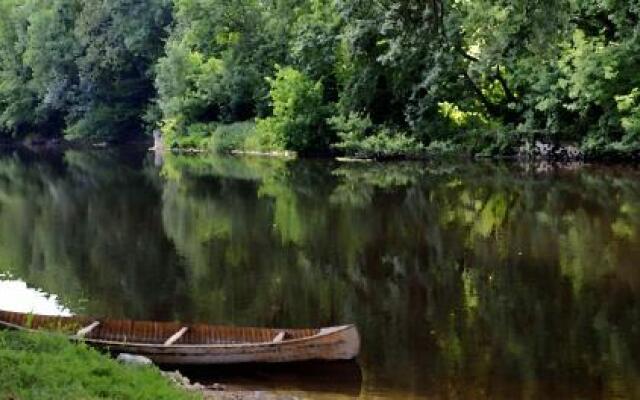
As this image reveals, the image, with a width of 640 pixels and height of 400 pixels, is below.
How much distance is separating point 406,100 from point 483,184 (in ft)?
54.1

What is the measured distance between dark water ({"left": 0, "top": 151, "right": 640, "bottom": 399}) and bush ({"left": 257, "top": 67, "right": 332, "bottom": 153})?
13668 mm

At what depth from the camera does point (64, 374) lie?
9078mm

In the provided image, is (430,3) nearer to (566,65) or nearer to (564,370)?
(564,370)

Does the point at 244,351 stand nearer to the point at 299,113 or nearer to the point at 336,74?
the point at 299,113

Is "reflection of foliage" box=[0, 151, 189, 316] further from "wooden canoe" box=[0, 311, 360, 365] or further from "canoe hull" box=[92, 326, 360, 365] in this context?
"canoe hull" box=[92, 326, 360, 365]

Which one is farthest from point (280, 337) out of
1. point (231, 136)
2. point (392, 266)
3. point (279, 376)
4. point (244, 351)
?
point (231, 136)

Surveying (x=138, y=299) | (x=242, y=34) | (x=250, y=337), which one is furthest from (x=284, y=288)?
(x=242, y=34)

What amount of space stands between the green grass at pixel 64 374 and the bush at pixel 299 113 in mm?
43145

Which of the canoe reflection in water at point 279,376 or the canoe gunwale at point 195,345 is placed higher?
the canoe gunwale at point 195,345

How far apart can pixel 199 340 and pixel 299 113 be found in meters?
41.1

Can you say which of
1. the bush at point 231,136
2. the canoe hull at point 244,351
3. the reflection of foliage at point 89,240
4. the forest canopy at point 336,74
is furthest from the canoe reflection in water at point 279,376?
the bush at point 231,136

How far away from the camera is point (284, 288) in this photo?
61.9 feet

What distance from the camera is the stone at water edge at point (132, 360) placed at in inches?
456

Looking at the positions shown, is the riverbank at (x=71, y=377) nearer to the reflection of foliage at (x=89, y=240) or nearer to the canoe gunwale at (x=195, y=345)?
the canoe gunwale at (x=195, y=345)
